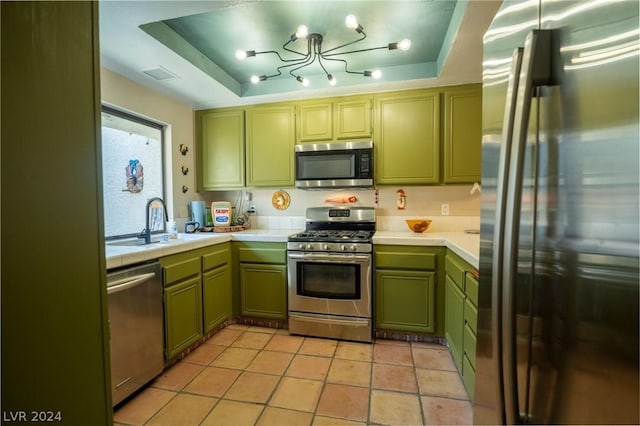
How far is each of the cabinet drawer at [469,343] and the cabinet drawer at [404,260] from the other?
2.19ft

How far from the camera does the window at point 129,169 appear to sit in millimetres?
2342

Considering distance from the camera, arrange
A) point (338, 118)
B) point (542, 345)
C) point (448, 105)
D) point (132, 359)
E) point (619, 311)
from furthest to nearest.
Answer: point (338, 118) → point (448, 105) → point (132, 359) → point (542, 345) → point (619, 311)

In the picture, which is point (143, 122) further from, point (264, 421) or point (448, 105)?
point (448, 105)

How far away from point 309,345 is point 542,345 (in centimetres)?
218

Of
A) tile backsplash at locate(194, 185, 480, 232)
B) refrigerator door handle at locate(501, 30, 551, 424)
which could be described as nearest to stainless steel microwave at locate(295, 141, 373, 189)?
tile backsplash at locate(194, 185, 480, 232)

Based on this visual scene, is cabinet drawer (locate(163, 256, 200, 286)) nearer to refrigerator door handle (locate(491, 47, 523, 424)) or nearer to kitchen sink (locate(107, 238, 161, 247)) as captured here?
kitchen sink (locate(107, 238, 161, 247))

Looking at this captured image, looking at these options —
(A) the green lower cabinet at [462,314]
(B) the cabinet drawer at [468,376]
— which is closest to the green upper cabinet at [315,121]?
(A) the green lower cabinet at [462,314]

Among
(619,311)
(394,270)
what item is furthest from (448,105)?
(619,311)

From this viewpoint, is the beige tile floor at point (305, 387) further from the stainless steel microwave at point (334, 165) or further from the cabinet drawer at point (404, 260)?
the stainless steel microwave at point (334, 165)

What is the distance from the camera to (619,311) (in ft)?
1.32

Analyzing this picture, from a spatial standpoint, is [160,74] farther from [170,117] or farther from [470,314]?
[470,314]

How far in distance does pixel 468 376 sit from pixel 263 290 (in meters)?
1.78

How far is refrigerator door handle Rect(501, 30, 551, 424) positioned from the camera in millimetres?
526

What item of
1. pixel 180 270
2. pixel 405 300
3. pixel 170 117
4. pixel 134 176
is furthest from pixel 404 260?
pixel 170 117
